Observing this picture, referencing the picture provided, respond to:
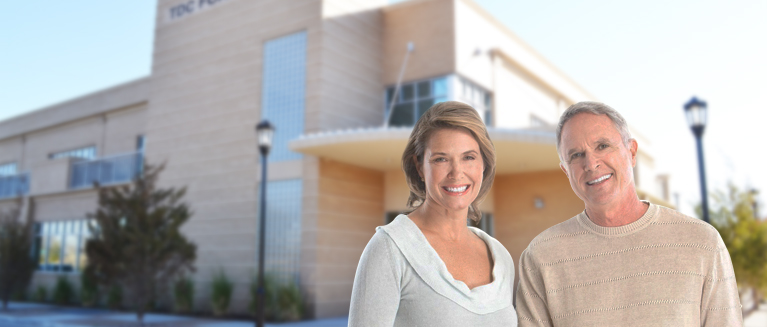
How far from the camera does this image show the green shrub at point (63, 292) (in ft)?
69.9

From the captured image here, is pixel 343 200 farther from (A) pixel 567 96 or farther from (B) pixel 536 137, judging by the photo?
(A) pixel 567 96

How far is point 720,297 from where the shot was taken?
82.3 inches

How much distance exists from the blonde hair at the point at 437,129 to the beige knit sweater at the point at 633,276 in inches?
16.8

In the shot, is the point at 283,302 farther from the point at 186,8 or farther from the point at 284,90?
the point at 186,8

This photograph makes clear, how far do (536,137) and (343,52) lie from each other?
263 inches

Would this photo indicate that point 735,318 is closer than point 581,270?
Yes

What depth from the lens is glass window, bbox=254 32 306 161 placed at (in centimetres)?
1683

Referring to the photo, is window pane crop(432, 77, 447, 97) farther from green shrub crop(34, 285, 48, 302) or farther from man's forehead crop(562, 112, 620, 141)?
green shrub crop(34, 285, 48, 302)

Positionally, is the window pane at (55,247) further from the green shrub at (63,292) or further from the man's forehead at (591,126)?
the man's forehead at (591,126)

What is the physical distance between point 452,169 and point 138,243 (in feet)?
43.9

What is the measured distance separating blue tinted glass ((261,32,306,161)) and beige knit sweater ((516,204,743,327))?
1446cm

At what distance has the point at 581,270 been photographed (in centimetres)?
230

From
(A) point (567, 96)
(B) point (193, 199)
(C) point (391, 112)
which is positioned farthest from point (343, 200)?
(A) point (567, 96)

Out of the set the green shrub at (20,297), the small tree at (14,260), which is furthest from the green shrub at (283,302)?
the green shrub at (20,297)
